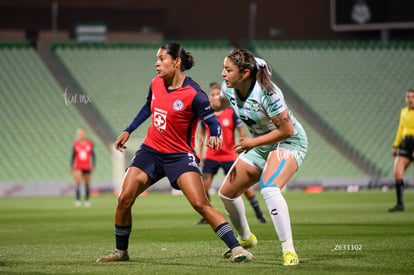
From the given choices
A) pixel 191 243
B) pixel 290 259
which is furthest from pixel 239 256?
pixel 191 243

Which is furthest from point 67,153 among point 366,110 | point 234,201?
point 234,201

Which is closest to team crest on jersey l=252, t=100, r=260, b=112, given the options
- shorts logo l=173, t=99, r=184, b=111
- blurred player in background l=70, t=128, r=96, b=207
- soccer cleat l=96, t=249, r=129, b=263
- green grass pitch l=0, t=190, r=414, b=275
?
shorts logo l=173, t=99, r=184, b=111

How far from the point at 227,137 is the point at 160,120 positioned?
6594 millimetres

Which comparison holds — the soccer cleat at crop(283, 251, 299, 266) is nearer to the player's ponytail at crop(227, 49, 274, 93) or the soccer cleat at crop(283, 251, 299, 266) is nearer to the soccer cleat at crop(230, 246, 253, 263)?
the soccer cleat at crop(230, 246, 253, 263)

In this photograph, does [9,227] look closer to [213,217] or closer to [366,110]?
[213,217]

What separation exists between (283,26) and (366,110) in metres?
5.91

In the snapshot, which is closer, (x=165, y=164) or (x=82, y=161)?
(x=165, y=164)

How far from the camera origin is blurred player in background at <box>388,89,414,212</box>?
1543cm

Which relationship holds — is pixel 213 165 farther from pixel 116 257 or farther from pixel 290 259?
pixel 290 259

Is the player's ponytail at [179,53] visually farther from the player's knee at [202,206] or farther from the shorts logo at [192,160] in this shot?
the player's knee at [202,206]

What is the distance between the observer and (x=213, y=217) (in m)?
7.38

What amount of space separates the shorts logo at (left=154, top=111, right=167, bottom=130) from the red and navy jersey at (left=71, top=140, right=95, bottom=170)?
1357 cm

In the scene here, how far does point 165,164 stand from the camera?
7609 millimetres

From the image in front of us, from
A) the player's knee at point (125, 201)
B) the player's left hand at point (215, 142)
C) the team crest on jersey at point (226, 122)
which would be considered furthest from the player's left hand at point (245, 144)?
the team crest on jersey at point (226, 122)
